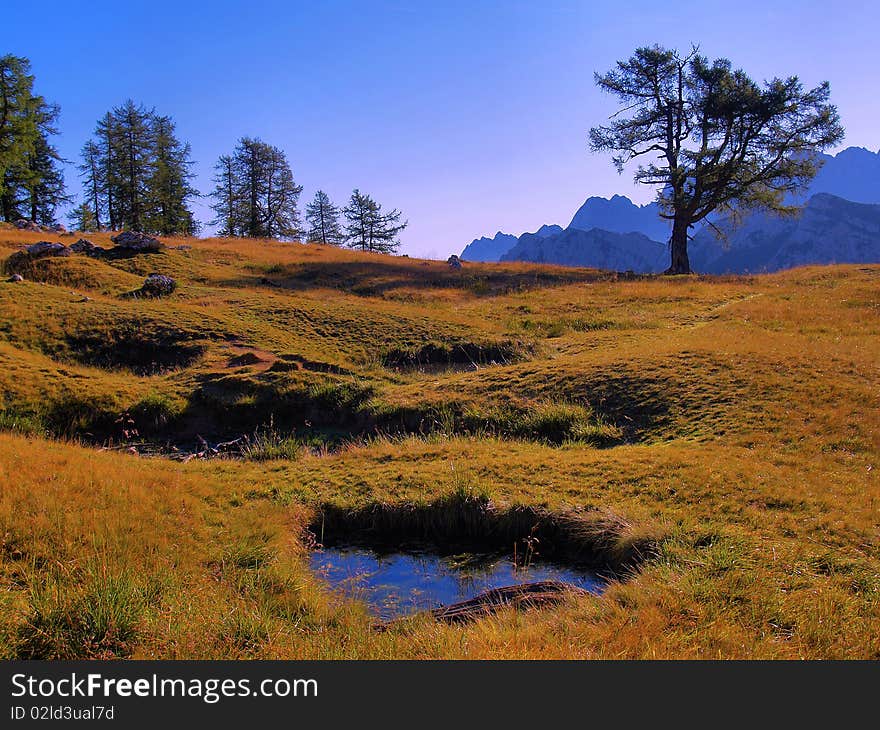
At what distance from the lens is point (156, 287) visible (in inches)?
1000

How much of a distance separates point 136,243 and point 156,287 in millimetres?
8087

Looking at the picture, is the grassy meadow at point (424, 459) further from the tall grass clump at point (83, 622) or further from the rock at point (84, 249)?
the rock at point (84, 249)

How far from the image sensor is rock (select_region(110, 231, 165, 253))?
31.1 meters

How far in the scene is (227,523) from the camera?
28.1ft

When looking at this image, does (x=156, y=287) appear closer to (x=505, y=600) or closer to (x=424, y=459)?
(x=424, y=459)

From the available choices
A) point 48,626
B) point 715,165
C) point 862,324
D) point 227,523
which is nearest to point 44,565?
point 48,626

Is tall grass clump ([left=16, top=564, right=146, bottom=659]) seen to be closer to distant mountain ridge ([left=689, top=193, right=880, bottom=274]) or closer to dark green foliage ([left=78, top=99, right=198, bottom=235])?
dark green foliage ([left=78, top=99, right=198, bottom=235])

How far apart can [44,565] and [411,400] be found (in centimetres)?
981

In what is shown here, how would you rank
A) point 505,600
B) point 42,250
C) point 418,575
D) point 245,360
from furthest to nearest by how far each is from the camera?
point 42,250 < point 245,360 < point 418,575 < point 505,600

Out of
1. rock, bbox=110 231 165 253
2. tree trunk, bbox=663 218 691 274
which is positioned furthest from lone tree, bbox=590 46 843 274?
rock, bbox=110 231 165 253

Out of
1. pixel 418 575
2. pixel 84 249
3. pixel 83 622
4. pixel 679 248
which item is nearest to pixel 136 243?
pixel 84 249

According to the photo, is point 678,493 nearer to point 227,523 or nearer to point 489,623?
point 489,623

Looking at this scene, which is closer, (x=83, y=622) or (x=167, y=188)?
(x=83, y=622)

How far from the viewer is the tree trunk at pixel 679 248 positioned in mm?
40000
